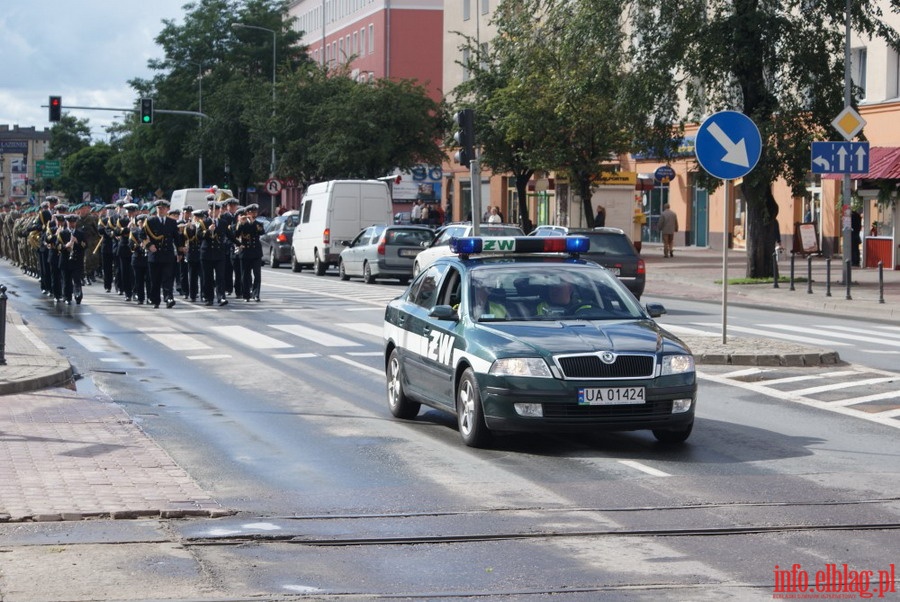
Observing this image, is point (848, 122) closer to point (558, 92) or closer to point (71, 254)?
point (558, 92)

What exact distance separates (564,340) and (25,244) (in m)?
32.7

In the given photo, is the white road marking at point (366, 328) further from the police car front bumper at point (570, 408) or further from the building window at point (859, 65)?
the building window at point (859, 65)

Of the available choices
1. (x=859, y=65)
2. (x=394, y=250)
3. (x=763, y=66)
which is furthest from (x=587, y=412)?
(x=859, y=65)

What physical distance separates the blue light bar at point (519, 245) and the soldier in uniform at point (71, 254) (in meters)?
16.2

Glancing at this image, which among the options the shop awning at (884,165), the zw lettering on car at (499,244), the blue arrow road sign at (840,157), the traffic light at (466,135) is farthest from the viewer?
the shop awning at (884,165)

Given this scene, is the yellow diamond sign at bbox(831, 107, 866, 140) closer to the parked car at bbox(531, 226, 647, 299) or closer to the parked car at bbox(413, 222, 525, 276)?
the parked car at bbox(531, 226, 647, 299)

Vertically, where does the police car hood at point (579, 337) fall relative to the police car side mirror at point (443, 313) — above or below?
below

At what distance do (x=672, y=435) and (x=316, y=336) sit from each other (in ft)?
34.0

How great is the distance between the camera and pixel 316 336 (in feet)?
68.6

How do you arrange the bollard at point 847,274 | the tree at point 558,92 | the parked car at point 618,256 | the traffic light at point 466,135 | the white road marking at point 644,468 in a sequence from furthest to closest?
the tree at point 558,92 → the bollard at point 847,274 → the parked car at point 618,256 → the traffic light at point 466,135 → the white road marking at point 644,468

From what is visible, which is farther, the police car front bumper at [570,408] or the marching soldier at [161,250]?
the marching soldier at [161,250]

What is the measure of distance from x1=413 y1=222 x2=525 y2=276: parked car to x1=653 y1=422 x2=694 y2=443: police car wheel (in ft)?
65.5

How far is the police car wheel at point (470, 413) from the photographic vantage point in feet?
35.4

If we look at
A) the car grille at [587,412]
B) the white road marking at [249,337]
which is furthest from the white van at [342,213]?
the car grille at [587,412]
